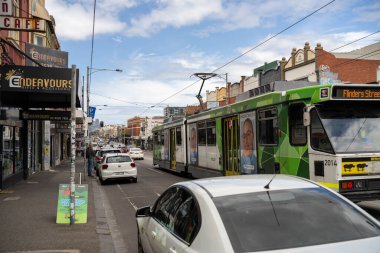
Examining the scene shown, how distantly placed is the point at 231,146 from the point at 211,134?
2239 mm

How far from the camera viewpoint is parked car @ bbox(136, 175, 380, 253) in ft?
10.8

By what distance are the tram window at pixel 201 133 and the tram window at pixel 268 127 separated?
5.78 meters

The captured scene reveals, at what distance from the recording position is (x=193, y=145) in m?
19.4

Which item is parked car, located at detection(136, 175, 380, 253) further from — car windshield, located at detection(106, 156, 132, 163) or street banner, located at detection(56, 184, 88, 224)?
car windshield, located at detection(106, 156, 132, 163)

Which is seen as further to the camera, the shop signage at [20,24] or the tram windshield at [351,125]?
the shop signage at [20,24]

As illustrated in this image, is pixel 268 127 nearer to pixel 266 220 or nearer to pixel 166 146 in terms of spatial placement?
pixel 266 220

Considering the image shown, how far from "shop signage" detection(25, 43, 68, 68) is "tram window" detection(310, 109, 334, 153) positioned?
16.9 meters

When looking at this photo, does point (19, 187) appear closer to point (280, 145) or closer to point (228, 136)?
point (228, 136)

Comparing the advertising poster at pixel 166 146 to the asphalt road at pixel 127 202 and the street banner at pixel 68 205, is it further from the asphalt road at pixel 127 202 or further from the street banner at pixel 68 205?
the street banner at pixel 68 205

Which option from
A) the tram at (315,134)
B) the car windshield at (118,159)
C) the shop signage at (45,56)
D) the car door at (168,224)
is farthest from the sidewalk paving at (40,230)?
the shop signage at (45,56)

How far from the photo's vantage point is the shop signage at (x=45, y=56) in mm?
22672

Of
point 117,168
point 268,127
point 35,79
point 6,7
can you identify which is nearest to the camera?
point 268,127

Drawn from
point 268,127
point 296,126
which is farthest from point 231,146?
point 296,126

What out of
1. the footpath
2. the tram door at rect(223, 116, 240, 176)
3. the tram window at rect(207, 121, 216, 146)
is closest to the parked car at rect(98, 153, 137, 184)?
the tram window at rect(207, 121, 216, 146)
